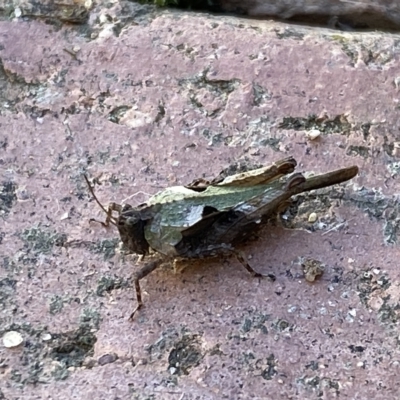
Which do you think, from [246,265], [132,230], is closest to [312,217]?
[246,265]

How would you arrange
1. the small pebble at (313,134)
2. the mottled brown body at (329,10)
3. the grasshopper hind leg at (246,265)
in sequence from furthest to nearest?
the mottled brown body at (329,10)
the small pebble at (313,134)
the grasshopper hind leg at (246,265)

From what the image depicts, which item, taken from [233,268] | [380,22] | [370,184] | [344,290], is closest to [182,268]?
[233,268]

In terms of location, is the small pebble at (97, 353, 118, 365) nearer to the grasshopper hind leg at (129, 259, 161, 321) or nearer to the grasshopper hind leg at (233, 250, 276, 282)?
the grasshopper hind leg at (129, 259, 161, 321)

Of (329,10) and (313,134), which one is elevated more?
(329,10)

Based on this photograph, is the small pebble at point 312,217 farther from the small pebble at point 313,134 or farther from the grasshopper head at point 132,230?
the grasshopper head at point 132,230

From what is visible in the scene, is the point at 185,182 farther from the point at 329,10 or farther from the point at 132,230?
the point at 329,10

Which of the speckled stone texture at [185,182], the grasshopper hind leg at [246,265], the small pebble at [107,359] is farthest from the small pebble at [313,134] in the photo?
the small pebble at [107,359]
